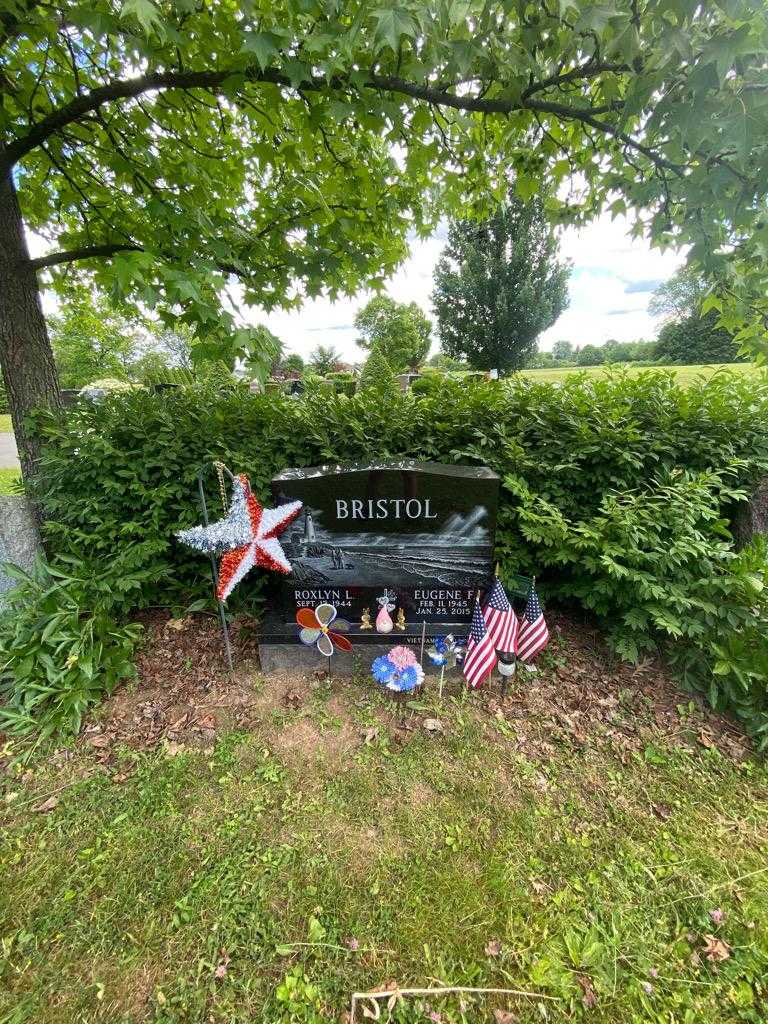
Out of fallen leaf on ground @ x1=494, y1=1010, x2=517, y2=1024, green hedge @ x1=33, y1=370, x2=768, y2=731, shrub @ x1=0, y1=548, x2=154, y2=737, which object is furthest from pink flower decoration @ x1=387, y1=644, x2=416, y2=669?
shrub @ x1=0, y1=548, x2=154, y2=737

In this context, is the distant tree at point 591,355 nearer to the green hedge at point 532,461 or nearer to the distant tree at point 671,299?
the distant tree at point 671,299

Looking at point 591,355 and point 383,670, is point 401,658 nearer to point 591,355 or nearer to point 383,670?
point 383,670

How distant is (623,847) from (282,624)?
2418 mm

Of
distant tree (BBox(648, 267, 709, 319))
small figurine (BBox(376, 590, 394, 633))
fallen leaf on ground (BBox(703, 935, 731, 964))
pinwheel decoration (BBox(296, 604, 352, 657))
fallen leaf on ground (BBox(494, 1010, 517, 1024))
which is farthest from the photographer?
distant tree (BBox(648, 267, 709, 319))

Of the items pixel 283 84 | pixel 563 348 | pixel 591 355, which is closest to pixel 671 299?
pixel 591 355

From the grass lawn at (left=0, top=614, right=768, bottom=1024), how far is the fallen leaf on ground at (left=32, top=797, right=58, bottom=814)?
13 millimetres

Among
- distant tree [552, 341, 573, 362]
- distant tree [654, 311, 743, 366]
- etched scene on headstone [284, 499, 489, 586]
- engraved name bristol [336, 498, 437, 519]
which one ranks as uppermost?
distant tree [552, 341, 573, 362]

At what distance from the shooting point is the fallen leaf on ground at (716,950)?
5.63ft

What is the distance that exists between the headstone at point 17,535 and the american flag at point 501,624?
11.3 ft

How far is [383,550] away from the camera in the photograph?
313 cm

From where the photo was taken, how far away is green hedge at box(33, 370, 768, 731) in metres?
2.91

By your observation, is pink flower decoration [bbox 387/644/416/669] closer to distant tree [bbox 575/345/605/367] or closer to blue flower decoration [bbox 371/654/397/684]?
blue flower decoration [bbox 371/654/397/684]

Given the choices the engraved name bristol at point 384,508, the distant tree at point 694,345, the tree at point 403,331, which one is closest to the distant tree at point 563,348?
the distant tree at point 694,345

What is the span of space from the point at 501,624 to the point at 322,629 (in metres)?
1.21
